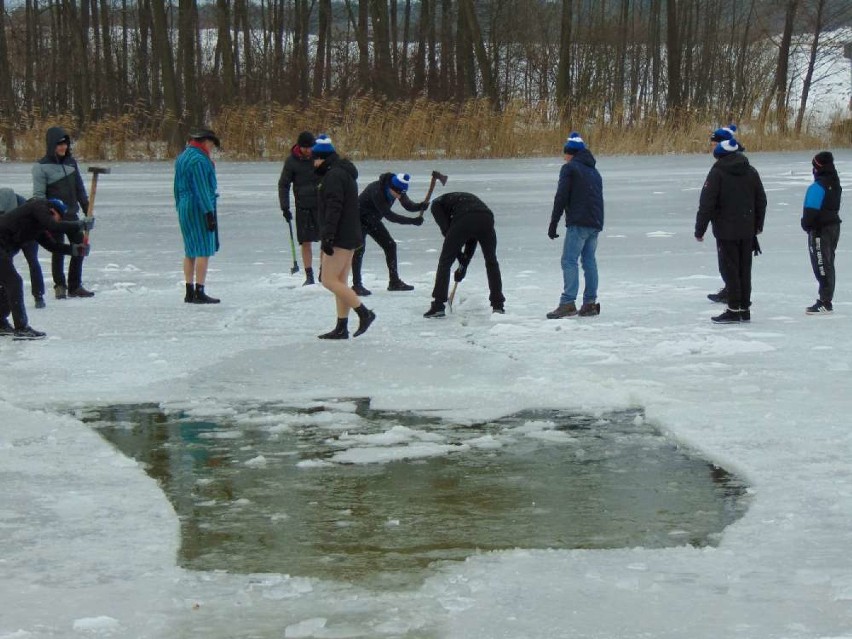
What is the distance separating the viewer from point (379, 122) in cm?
2881

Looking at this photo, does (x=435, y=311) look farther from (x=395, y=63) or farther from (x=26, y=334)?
(x=395, y=63)

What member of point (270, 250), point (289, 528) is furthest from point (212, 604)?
point (270, 250)

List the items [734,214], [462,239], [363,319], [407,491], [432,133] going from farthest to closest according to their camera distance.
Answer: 1. [432,133]
2. [462,239]
3. [734,214]
4. [363,319]
5. [407,491]

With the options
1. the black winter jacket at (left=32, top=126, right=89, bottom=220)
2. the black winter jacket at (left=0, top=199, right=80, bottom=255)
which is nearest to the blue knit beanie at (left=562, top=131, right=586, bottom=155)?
the black winter jacket at (left=0, top=199, right=80, bottom=255)

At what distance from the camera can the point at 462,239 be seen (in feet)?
35.6

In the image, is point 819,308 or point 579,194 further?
point 579,194

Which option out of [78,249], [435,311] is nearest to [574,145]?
[435,311]

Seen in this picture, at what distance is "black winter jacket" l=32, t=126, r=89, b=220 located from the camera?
1154cm

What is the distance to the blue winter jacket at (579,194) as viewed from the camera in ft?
34.7

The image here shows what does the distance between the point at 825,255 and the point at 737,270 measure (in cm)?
83

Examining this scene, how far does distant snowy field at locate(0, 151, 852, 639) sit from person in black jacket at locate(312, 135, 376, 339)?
1.21ft

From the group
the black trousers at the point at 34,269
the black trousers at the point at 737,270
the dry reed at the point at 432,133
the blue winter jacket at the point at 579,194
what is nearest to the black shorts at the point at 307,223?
the black trousers at the point at 34,269

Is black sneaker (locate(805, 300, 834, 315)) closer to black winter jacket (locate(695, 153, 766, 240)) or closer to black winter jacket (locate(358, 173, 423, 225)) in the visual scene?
black winter jacket (locate(695, 153, 766, 240))

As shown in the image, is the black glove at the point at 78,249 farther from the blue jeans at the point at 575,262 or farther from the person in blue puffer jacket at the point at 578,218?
the blue jeans at the point at 575,262
